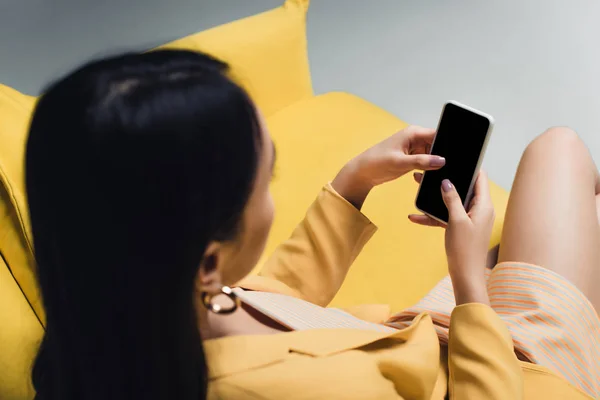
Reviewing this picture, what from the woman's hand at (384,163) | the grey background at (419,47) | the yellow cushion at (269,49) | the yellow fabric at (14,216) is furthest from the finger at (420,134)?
the grey background at (419,47)

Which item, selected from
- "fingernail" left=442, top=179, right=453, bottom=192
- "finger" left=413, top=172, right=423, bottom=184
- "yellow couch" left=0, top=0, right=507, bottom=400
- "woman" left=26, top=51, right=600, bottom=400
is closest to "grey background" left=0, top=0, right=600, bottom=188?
"yellow couch" left=0, top=0, right=507, bottom=400

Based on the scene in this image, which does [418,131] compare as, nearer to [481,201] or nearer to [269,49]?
[481,201]

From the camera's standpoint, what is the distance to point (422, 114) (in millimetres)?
1559

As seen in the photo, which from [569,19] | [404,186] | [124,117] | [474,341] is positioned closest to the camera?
[124,117]

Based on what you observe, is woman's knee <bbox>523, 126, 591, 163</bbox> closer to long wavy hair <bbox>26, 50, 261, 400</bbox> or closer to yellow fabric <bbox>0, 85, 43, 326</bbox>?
long wavy hair <bbox>26, 50, 261, 400</bbox>

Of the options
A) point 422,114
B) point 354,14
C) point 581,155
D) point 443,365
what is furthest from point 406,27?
point 443,365

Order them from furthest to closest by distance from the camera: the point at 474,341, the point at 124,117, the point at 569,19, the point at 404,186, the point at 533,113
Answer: the point at 569,19, the point at 533,113, the point at 404,186, the point at 474,341, the point at 124,117

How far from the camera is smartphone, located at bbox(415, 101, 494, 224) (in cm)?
76

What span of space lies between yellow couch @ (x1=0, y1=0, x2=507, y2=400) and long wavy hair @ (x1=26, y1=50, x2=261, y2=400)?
293mm

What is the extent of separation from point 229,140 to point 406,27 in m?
1.37

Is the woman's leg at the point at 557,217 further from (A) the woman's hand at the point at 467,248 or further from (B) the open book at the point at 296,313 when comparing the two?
(B) the open book at the point at 296,313

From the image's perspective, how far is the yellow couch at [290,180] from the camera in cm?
76

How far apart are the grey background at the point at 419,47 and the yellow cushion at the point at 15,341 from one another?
2.73 ft

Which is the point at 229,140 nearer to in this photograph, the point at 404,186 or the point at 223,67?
the point at 223,67
